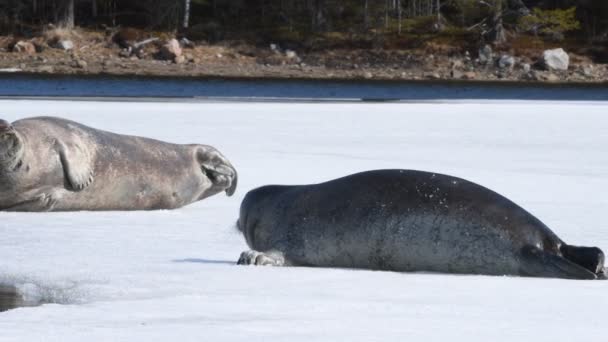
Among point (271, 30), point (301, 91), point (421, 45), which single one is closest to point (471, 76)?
point (421, 45)

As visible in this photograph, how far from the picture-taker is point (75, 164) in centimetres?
824

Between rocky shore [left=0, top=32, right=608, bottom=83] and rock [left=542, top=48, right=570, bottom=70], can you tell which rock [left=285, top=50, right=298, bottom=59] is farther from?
rock [left=542, top=48, right=570, bottom=70]

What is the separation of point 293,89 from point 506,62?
1455 cm

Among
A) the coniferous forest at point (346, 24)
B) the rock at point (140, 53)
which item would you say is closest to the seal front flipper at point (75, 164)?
the coniferous forest at point (346, 24)

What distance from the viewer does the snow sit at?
4.30 m

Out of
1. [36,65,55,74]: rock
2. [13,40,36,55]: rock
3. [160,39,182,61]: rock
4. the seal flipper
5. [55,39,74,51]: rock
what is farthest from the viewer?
[55,39,74,51]: rock

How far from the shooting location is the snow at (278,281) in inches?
169

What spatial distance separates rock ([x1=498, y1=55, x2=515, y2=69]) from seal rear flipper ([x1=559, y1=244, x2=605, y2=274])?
148ft

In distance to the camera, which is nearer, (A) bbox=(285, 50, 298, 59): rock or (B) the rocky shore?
(B) the rocky shore

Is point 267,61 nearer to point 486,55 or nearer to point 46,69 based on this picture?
point 486,55

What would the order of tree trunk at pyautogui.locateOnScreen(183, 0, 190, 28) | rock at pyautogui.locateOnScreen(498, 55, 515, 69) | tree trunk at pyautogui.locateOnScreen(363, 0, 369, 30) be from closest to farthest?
rock at pyautogui.locateOnScreen(498, 55, 515, 69)
tree trunk at pyautogui.locateOnScreen(363, 0, 369, 30)
tree trunk at pyautogui.locateOnScreen(183, 0, 190, 28)

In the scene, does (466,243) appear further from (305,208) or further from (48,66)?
(48,66)

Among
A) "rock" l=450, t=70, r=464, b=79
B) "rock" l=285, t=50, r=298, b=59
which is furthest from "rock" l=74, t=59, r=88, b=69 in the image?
"rock" l=450, t=70, r=464, b=79

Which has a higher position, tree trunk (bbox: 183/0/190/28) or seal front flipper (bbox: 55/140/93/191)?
seal front flipper (bbox: 55/140/93/191)
